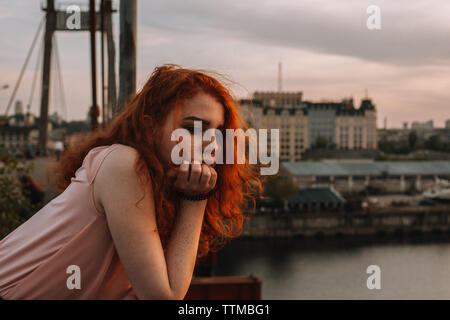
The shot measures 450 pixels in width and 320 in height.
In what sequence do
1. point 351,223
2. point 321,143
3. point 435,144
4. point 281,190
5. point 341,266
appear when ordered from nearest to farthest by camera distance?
point 341,266
point 351,223
point 281,190
point 321,143
point 435,144

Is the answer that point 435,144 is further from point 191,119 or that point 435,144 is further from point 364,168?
point 191,119

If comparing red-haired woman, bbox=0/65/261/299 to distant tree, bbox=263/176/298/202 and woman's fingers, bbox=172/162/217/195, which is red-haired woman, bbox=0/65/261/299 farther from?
distant tree, bbox=263/176/298/202

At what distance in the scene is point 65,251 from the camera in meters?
0.42

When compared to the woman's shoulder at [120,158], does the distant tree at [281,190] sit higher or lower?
lower

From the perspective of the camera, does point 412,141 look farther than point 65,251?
Yes

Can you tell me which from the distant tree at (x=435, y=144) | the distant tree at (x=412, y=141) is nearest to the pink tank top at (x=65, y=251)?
the distant tree at (x=435, y=144)

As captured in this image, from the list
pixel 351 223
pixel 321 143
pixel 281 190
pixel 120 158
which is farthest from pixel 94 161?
pixel 321 143

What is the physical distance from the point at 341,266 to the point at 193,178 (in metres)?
12.8

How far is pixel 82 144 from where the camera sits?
546mm

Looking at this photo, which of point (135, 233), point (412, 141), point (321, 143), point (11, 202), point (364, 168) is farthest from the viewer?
point (412, 141)

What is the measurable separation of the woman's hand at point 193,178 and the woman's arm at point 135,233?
29 millimetres

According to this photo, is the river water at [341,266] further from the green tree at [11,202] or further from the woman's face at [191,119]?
the woman's face at [191,119]

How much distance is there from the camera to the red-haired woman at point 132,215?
40cm
